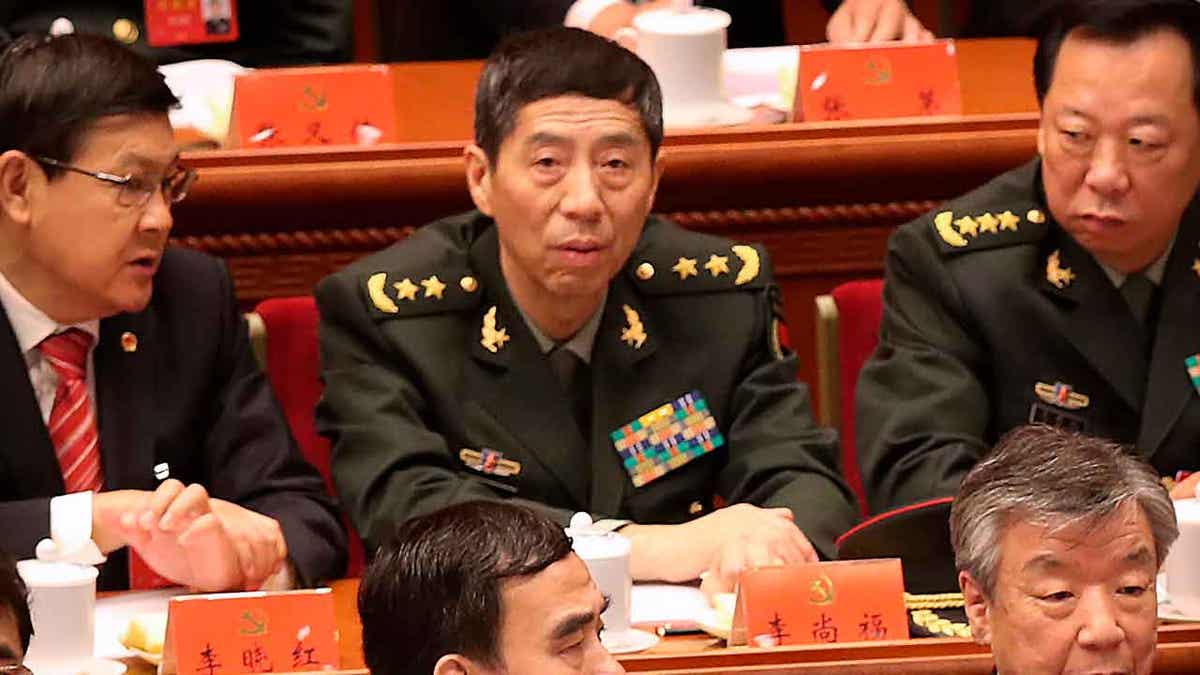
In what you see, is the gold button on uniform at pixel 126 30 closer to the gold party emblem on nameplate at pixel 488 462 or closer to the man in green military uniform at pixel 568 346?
the man in green military uniform at pixel 568 346

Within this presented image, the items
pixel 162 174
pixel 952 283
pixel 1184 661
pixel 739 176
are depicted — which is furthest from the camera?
pixel 739 176

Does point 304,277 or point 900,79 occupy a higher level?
point 900,79

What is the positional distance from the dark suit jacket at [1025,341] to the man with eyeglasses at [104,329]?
2.48 ft

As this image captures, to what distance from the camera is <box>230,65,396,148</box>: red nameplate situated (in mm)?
3850

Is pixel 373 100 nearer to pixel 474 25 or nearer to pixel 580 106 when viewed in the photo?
pixel 580 106

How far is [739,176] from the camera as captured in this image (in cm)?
391

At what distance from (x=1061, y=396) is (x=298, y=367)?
1020mm

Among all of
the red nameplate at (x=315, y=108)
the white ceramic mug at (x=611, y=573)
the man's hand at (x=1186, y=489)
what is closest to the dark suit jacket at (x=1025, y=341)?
the man's hand at (x=1186, y=489)

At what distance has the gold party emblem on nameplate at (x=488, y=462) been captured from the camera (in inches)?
134

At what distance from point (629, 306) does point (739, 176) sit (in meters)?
0.49

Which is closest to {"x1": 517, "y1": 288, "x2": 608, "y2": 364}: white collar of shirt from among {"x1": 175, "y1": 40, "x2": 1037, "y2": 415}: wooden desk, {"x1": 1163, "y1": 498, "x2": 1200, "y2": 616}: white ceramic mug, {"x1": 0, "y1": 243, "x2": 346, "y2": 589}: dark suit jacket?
{"x1": 0, "y1": 243, "x2": 346, "y2": 589}: dark suit jacket

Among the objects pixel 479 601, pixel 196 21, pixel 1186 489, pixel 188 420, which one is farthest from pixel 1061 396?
pixel 196 21

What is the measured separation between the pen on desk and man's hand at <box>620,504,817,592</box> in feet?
0.35

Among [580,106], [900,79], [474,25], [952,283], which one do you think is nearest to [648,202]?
[580,106]
